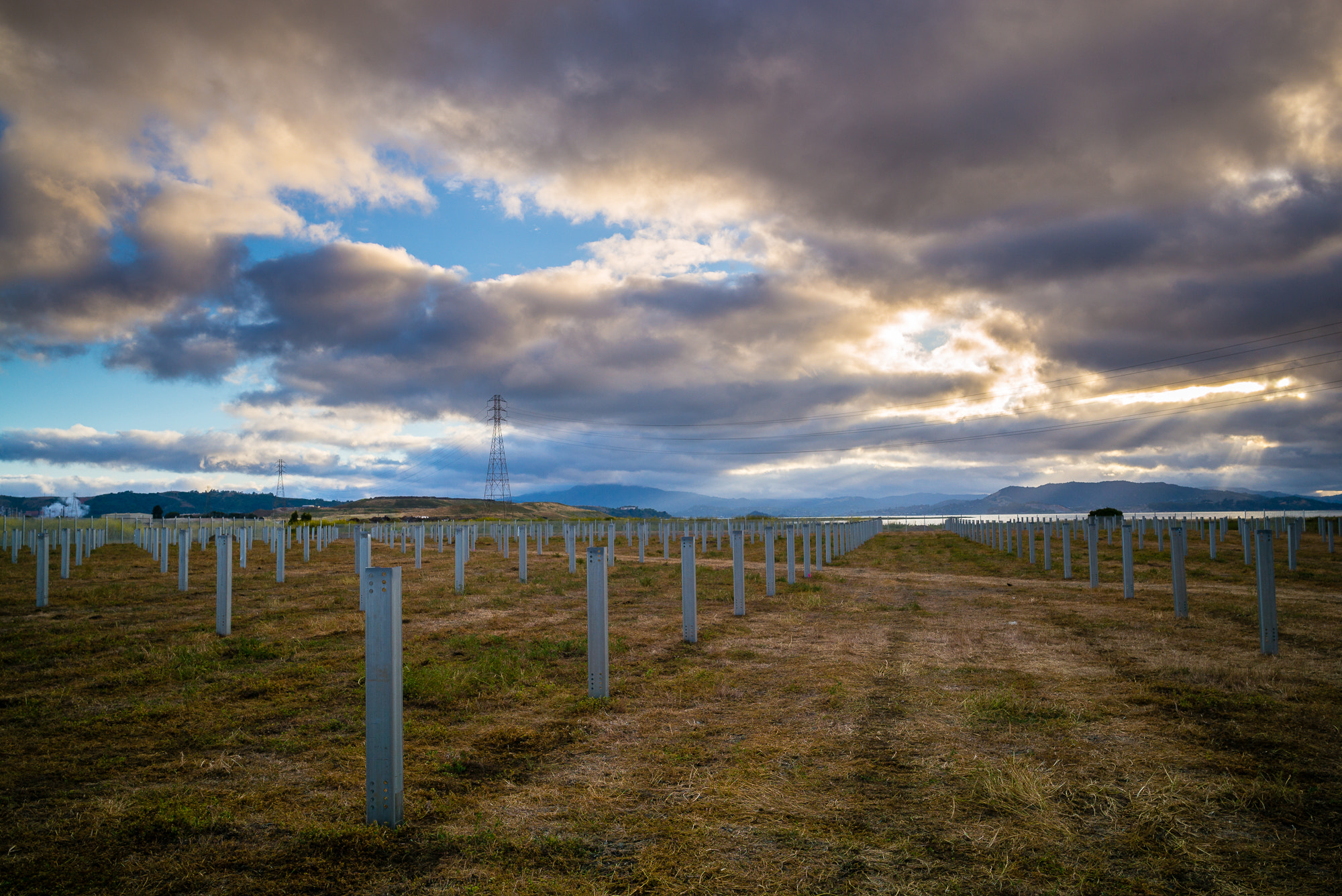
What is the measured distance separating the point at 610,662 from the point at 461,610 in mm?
6410

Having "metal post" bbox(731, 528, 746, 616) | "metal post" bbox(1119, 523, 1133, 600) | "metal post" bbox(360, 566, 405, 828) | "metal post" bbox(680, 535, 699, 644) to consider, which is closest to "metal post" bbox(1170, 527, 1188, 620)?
"metal post" bbox(1119, 523, 1133, 600)

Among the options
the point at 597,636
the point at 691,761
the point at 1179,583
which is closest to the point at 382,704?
the point at 691,761

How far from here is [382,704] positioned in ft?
15.1

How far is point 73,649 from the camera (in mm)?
10969

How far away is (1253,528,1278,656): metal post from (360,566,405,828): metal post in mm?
11095

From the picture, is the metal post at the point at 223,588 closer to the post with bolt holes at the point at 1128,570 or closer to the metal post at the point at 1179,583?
the metal post at the point at 1179,583

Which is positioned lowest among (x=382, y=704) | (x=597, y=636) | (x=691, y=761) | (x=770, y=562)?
(x=691, y=761)

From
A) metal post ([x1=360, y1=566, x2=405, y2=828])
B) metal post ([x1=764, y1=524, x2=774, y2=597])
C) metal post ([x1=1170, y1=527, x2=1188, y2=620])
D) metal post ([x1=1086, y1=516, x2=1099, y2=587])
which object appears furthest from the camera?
metal post ([x1=1086, y1=516, x2=1099, y2=587])

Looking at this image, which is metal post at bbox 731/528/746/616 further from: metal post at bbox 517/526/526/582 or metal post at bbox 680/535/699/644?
metal post at bbox 517/526/526/582

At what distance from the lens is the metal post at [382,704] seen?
4578mm

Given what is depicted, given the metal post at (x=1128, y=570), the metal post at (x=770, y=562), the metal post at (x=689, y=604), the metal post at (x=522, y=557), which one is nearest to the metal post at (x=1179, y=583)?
the metal post at (x=1128, y=570)

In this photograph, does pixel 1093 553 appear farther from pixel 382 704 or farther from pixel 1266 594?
pixel 382 704

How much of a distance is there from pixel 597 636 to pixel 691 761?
235 cm

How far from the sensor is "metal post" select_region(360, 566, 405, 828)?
458cm
